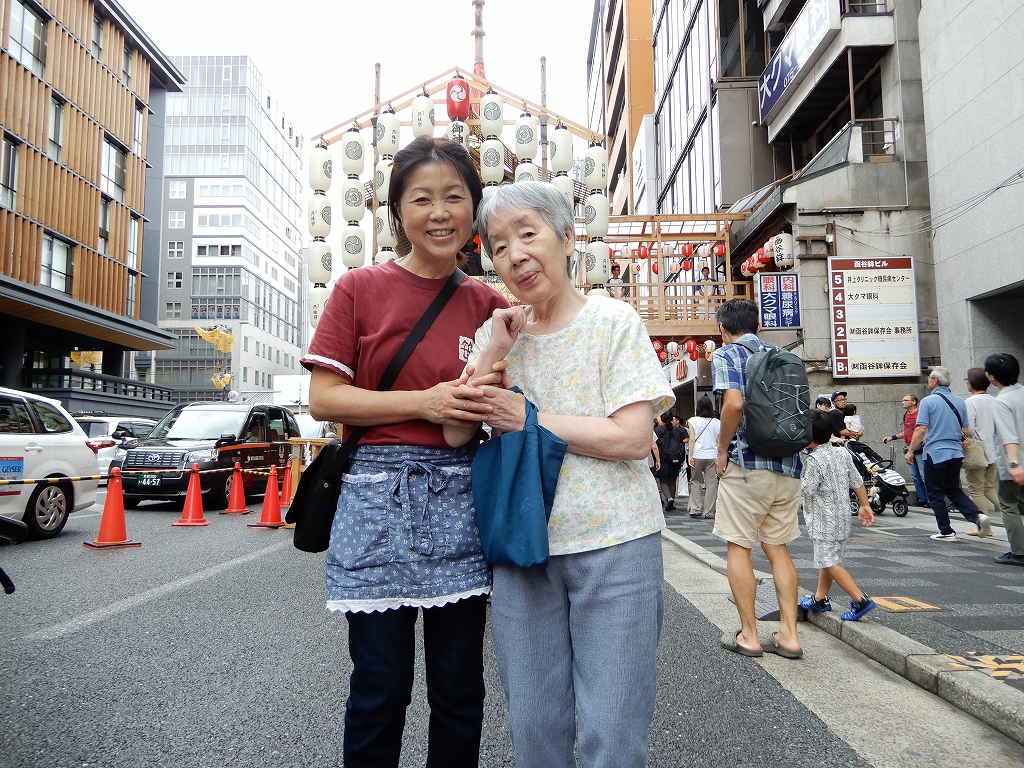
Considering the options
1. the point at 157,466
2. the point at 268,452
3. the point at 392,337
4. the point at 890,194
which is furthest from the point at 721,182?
the point at 392,337

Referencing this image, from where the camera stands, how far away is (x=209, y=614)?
15.2 ft

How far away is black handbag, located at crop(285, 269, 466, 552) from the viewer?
6.14ft

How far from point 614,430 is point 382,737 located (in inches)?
36.7

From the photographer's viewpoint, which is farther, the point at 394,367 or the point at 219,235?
the point at 219,235

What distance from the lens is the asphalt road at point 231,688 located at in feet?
8.59

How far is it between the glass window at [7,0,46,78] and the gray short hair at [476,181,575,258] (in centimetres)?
3239

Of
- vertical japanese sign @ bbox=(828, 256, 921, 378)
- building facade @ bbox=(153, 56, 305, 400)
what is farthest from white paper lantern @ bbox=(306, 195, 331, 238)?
building facade @ bbox=(153, 56, 305, 400)

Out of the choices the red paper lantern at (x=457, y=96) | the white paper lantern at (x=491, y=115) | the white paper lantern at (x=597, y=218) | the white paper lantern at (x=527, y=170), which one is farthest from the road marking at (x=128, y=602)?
the red paper lantern at (x=457, y=96)

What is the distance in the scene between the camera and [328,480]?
188 centimetres

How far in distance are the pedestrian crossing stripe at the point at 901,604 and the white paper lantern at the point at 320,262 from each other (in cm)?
1487

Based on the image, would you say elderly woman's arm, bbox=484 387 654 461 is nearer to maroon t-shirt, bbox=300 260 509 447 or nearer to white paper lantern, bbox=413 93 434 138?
maroon t-shirt, bbox=300 260 509 447

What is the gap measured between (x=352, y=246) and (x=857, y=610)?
14983 millimetres

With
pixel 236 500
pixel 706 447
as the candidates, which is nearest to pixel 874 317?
pixel 706 447

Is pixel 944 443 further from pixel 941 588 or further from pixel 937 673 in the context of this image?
pixel 937 673
